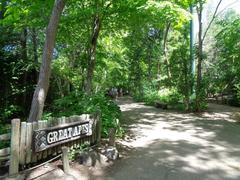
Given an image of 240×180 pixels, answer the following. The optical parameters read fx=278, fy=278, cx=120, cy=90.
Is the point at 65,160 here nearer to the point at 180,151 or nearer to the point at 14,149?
the point at 14,149

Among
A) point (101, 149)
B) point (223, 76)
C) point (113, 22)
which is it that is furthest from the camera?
point (223, 76)

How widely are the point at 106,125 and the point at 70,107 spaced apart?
4.47ft

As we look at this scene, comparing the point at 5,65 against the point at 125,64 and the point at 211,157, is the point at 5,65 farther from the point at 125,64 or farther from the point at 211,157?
the point at 125,64

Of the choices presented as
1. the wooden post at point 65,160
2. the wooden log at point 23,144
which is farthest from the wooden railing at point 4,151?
the wooden post at point 65,160

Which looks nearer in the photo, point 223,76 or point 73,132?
point 73,132

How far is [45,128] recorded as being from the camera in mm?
4859

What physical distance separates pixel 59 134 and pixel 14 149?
3.54 feet

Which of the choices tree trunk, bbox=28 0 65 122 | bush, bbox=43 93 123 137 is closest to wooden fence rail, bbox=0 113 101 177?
tree trunk, bbox=28 0 65 122

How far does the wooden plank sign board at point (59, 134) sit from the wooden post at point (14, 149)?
0.35 meters

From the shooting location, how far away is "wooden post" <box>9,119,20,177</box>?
4.25m

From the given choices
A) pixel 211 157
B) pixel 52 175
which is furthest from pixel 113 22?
pixel 52 175

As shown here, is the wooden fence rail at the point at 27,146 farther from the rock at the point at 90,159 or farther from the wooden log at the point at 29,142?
the rock at the point at 90,159

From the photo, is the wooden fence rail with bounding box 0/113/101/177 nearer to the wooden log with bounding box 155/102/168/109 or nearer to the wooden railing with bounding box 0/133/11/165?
the wooden railing with bounding box 0/133/11/165

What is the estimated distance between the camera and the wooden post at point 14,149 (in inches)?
167
